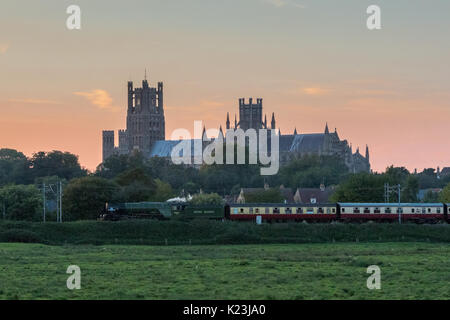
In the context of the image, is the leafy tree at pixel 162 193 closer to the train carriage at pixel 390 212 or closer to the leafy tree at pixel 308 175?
the leafy tree at pixel 308 175

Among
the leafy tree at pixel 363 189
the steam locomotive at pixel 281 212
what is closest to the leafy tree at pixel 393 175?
the leafy tree at pixel 363 189

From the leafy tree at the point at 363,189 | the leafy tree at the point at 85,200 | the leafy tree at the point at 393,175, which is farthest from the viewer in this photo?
the leafy tree at the point at 393,175

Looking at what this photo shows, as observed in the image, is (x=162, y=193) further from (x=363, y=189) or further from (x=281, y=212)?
(x=281, y=212)

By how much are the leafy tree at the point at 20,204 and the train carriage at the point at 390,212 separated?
3452 cm

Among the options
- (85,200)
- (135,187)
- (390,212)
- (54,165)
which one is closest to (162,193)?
(135,187)

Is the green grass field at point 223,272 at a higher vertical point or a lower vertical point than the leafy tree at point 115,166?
lower

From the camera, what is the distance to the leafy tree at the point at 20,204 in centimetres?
9506

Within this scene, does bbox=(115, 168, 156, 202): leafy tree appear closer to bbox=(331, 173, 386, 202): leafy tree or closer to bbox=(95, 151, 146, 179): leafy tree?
bbox=(331, 173, 386, 202): leafy tree

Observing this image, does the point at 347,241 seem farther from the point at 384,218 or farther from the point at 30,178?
the point at 30,178

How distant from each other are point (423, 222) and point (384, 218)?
4.41 meters

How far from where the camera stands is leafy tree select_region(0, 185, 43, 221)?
95062 mm

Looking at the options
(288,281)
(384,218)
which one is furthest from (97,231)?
(288,281)

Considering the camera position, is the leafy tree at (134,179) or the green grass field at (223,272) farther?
the leafy tree at (134,179)
